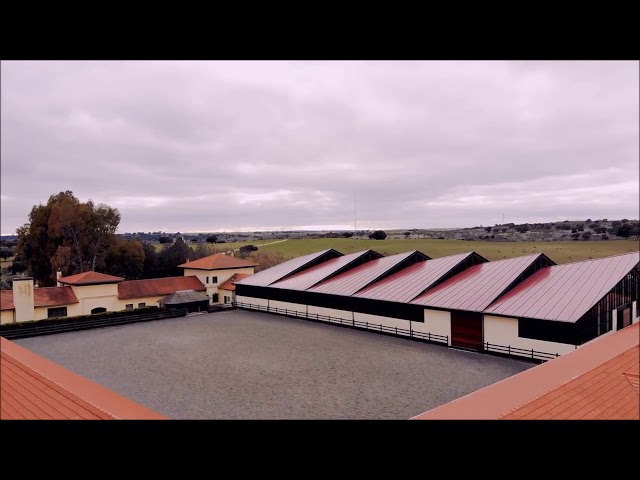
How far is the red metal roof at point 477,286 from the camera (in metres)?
20.3

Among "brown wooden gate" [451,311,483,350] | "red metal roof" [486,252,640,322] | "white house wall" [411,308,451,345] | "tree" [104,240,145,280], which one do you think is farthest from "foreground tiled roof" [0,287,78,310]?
"red metal roof" [486,252,640,322]

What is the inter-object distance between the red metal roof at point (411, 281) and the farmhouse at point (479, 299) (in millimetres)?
64

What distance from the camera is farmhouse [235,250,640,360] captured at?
1775 cm

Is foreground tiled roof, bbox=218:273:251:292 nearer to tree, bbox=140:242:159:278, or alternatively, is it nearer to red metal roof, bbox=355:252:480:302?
tree, bbox=140:242:159:278

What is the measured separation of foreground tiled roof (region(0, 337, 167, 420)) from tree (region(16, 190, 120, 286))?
35085mm

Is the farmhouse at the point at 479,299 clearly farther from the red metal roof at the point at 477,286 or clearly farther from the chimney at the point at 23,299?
the chimney at the point at 23,299

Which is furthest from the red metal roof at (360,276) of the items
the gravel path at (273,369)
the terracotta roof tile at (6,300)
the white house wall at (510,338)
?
the terracotta roof tile at (6,300)

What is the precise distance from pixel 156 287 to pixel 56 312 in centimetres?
733

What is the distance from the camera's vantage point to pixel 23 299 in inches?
990

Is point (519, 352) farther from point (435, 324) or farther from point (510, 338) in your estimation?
point (435, 324)

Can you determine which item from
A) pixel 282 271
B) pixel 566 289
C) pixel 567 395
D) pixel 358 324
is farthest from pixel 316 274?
pixel 567 395
